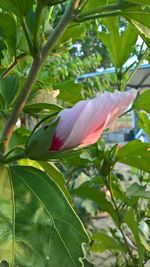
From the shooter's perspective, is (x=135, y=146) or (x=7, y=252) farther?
(x=135, y=146)

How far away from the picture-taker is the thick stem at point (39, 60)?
0.50m

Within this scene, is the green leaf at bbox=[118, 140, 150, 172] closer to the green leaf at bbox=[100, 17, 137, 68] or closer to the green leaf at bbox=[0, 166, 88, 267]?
the green leaf at bbox=[100, 17, 137, 68]

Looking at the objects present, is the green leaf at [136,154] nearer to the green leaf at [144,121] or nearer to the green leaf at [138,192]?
the green leaf at [138,192]

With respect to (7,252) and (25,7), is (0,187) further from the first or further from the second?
(25,7)

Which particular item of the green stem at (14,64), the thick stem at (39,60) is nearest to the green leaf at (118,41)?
the green stem at (14,64)

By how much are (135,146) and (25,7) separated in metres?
0.37

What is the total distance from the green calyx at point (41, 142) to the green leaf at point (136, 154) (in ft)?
1.13

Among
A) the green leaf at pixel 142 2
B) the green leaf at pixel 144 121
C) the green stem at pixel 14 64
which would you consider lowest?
the green leaf at pixel 144 121

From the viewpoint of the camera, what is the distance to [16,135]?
684 millimetres

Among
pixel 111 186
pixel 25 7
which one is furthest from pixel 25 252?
pixel 111 186

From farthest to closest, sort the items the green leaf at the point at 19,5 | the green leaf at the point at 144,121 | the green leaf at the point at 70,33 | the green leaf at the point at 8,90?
1. the green leaf at the point at 144,121
2. the green leaf at the point at 70,33
3. the green leaf at the point at 8,90
4. the green leaf at the point at 19,5

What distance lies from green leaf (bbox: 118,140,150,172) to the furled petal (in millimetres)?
361

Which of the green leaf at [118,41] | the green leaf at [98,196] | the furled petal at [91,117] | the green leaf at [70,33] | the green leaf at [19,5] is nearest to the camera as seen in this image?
the furled petal at [91,117]

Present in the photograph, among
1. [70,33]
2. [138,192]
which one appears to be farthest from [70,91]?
[138,192]
